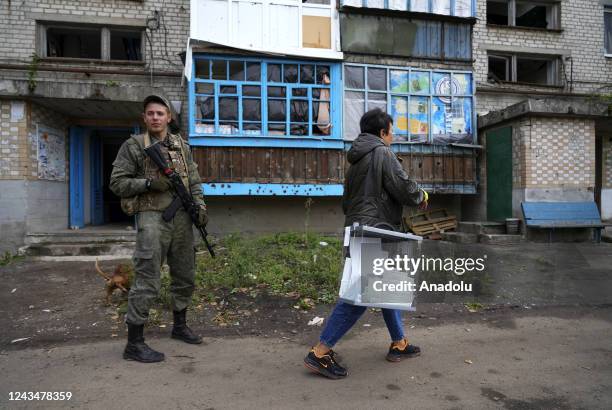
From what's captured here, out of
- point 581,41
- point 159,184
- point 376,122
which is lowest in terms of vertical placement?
point 159,184

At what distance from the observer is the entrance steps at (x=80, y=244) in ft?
23.1

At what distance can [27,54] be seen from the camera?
861 centimetres

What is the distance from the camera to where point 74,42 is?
9586 millimetres

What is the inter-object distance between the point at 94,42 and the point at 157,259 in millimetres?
9165

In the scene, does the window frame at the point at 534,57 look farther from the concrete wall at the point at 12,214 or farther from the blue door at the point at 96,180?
the concrete wall at the point at 12,214

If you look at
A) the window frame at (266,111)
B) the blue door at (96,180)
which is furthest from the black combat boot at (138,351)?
the blue door at (96,180)

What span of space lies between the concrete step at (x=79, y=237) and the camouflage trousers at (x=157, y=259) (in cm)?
483

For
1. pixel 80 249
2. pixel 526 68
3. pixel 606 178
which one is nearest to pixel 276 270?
pixel 80 249

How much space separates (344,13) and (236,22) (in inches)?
100

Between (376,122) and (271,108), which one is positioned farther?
(271,108)

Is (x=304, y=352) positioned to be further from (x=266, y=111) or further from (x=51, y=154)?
(x=51, y=154)

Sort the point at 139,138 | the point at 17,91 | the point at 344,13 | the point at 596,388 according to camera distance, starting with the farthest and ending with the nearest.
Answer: the point at 344,13 → the point at 17,91 → the point at 139,138 → the point at 596,388

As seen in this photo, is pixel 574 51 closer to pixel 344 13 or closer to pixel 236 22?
pixel 344 13

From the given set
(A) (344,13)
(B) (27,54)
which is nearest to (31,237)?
(B) (27,54)
